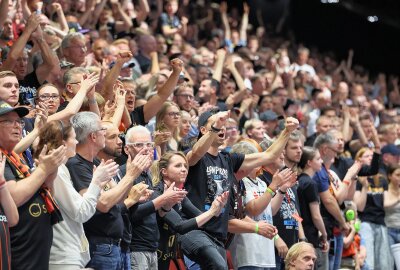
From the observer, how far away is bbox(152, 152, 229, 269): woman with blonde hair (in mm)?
7301

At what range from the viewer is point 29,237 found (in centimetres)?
559

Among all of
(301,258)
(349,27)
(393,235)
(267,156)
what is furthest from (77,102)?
(349,27)

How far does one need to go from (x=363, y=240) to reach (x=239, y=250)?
3504 millimetres

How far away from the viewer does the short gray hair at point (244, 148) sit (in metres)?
8.59

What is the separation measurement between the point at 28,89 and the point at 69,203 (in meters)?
2.76

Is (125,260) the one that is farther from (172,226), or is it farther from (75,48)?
(75,48)

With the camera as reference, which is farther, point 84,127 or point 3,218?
point 84,127

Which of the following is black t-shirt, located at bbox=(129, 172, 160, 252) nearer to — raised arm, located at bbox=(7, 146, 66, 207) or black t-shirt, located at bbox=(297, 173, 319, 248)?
raised arm, located at bbox=(7, 146, 66, 207)

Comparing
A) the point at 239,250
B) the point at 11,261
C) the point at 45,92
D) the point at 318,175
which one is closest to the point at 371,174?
the point at 318,175

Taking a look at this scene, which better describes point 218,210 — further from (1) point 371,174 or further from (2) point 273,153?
(1) point 371,174

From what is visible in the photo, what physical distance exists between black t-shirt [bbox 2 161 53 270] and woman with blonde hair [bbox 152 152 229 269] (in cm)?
179

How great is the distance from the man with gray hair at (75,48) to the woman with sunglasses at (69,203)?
3202 mm

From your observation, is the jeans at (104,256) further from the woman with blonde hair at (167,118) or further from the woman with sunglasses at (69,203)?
the woman with blonde hair at (167,118)

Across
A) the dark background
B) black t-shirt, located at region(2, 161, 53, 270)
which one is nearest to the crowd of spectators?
black t-shirt, located at region(2, 161, 53, 270)
